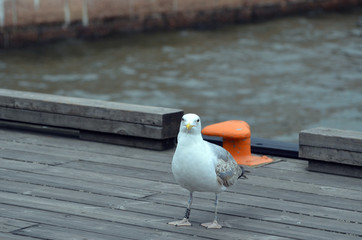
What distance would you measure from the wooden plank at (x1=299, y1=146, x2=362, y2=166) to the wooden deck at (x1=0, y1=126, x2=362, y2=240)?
5.8 inches

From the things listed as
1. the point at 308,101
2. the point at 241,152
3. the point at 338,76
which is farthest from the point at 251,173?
the point at 338,76

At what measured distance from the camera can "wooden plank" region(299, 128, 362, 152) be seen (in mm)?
5664

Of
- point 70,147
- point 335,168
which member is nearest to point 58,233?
point 70,147

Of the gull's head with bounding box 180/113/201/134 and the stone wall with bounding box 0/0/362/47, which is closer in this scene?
the gull's head with bounding box 180/113/201/134

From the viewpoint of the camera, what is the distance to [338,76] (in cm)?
1917

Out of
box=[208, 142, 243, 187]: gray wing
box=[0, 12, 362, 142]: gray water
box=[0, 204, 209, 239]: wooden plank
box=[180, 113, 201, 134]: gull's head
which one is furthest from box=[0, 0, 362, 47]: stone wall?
box=[180, 113, 201, 134]: gull's head

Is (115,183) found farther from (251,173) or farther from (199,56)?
(199,56)

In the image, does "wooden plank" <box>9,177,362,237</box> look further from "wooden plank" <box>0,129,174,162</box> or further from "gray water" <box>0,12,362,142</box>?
"gray water" <box>0,12,362,142</box>

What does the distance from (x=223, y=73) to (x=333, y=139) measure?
45.0ft

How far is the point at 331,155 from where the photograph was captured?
5.79 metres

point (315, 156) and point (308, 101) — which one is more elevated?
point (315, 156)

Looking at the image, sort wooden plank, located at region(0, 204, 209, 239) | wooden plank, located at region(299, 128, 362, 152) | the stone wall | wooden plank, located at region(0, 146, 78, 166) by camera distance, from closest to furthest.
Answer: wooden plank, located at region(0, 204, 209, 239), wooden plank, located at region(299, 128, 362, 152), wooden plank, located at region(0, 146, 78, 166), the stone wall

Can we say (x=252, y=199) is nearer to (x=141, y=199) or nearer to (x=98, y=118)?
(x=141, y=199)

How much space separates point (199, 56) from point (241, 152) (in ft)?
50.1
